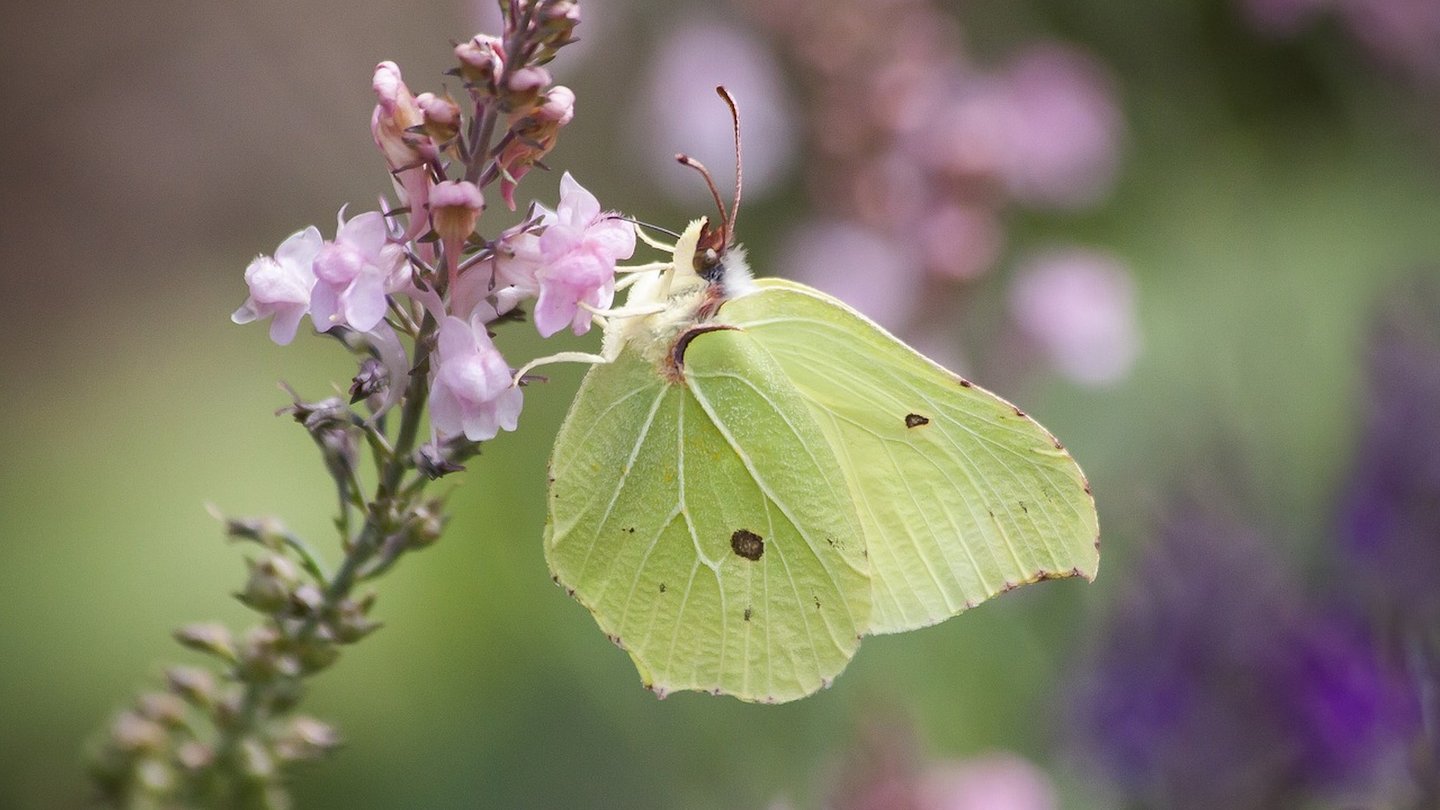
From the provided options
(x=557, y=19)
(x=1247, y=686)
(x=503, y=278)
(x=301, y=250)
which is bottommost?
(x=1247, y=686)

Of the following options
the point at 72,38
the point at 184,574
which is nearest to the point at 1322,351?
the point at 184,574

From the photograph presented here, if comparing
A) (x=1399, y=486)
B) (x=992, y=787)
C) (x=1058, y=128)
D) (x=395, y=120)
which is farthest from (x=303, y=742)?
(x=1058, y=128)

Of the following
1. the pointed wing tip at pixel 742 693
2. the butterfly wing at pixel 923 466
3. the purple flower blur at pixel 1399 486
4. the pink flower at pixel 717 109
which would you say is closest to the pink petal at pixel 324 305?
the butterfly wing at pixel 923 466

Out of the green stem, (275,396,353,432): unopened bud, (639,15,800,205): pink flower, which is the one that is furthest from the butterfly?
(639,15,800,205): pink flower

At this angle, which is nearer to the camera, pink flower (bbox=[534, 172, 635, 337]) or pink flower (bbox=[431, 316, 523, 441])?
pink flower (bbox=[431, 316, 523, 441])

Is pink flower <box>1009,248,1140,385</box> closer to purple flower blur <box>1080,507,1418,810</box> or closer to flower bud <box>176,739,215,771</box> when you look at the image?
purple flower blur <box>1080,507,1418,810</box>

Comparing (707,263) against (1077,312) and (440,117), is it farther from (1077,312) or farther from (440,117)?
(1077,312)

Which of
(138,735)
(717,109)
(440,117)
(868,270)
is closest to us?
(440,117)
